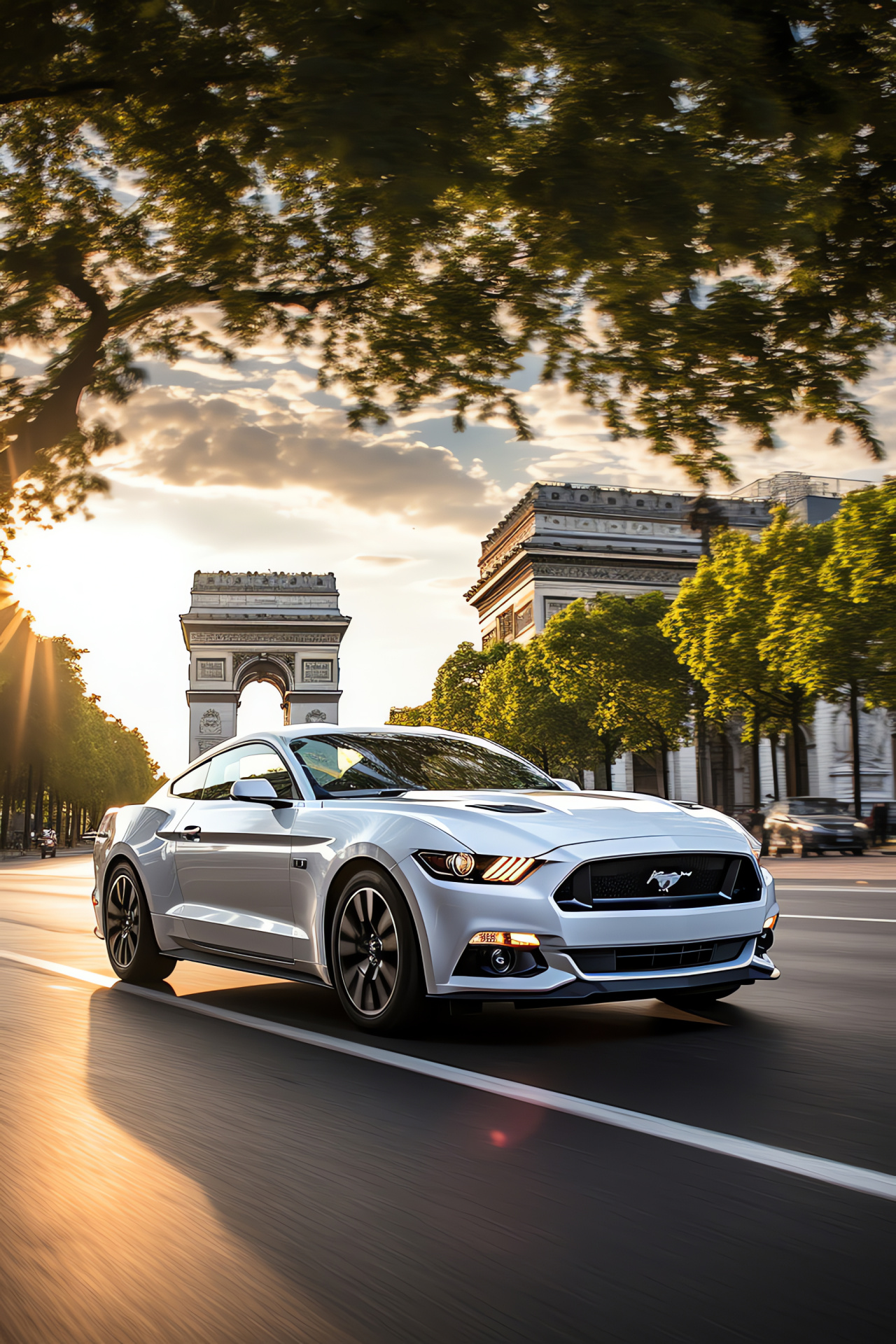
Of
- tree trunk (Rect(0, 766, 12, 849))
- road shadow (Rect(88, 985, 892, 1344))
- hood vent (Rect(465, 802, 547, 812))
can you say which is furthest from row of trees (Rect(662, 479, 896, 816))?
tree trunk (Rect(0, 766, 12, 849))

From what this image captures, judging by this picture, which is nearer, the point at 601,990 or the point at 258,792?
the point at 601,990

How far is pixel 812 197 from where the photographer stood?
646cm

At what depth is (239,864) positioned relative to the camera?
A: 7090mm

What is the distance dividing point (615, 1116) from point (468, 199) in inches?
154

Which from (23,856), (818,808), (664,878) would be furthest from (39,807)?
(664,878)

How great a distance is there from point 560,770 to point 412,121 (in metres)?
63.0

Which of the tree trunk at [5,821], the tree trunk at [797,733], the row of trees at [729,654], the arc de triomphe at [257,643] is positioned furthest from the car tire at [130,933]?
the arc de triomphe at [257,643]

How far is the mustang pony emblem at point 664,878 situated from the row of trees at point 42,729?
990 inches

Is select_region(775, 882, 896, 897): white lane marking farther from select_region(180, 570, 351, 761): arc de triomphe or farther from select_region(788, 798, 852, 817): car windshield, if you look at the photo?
select_region(180, 570, 351, 761): arc de triomphe

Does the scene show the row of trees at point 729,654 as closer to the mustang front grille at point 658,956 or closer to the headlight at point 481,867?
the mustang front grille at point 658,956

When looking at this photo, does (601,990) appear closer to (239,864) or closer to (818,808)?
(239,864)

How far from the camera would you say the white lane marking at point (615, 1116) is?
12.0 ft

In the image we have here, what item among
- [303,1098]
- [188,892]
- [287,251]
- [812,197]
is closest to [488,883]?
[303,1098]

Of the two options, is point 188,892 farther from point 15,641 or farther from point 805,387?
point 15,641
